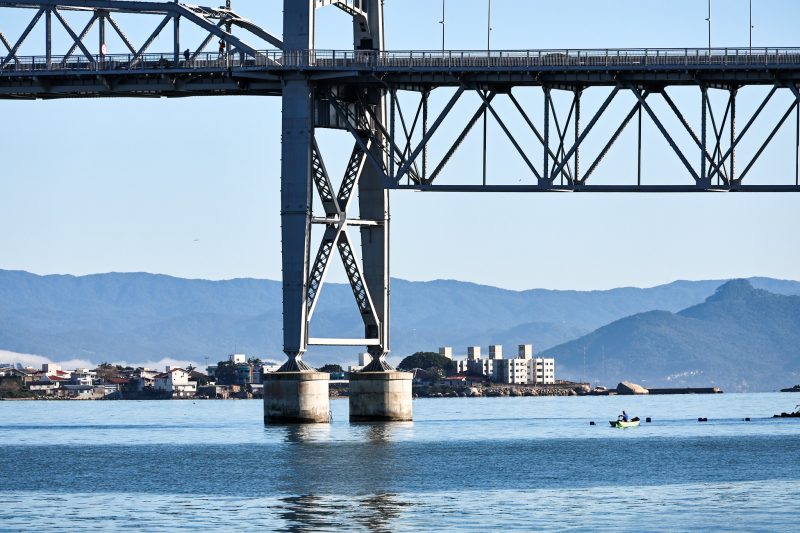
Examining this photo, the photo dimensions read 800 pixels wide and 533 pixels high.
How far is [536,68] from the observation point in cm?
11450

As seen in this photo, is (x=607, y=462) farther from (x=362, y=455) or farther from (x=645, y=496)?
(x=645, y=496)

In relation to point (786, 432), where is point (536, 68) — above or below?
above

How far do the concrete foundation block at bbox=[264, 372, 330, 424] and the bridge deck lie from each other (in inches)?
729

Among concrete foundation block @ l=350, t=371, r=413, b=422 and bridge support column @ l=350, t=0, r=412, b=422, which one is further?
concrete foundation block @ l=350, t=371, r=413, b=422

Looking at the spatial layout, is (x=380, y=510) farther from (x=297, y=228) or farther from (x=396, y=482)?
(x=297, y=228)

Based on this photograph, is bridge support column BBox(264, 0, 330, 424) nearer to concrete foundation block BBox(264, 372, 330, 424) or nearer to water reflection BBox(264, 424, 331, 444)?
concrete foundation block BBox(264, 372, 330, 424)

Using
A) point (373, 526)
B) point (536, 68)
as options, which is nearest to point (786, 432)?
point (536, 68)

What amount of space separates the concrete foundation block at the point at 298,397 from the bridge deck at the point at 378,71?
18.5 m

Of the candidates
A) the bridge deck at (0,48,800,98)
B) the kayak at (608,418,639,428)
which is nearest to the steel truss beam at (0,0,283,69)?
the bridge deck at (0,48,800,98)

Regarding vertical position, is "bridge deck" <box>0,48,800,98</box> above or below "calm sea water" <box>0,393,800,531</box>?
above

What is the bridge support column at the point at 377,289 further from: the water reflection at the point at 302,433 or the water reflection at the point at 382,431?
the water reflection at the point at 302,433

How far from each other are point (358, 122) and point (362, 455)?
31.4 metres

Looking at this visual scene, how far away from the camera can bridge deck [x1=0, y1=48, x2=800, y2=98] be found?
11331cm

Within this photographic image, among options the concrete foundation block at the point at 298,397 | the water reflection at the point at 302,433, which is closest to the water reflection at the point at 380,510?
the water reflection at the point at 302,433
